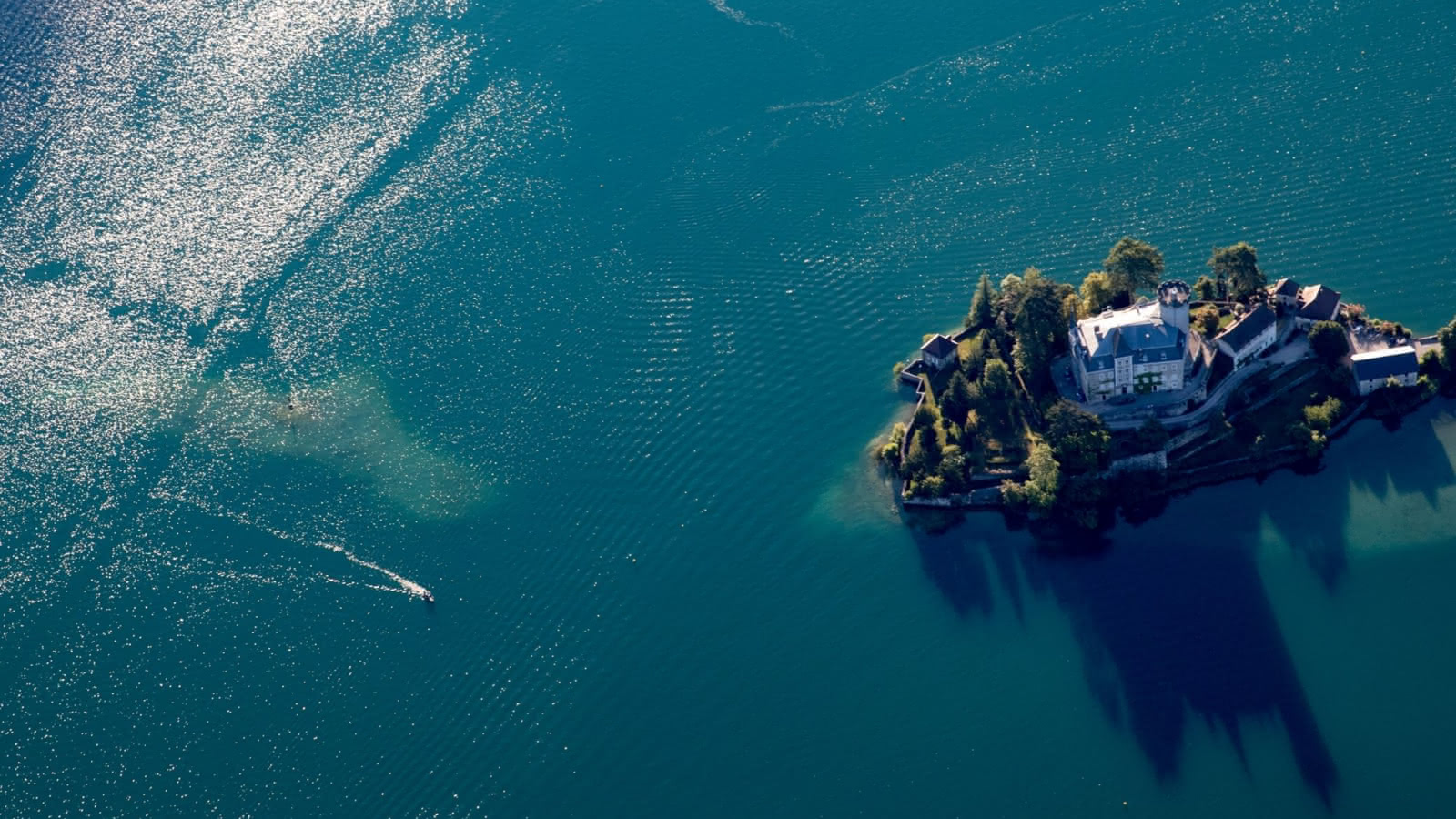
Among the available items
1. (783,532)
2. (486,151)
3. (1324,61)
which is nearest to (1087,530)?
(783,532)

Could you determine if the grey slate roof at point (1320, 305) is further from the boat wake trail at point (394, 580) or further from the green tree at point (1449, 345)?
the boat wake trail at point (394, 580)

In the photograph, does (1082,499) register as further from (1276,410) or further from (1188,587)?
(1276,410)

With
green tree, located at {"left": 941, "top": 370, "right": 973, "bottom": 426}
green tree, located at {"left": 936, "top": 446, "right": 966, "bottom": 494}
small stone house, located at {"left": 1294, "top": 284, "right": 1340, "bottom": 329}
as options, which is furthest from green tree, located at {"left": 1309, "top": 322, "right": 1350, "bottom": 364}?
green tree, located at {"left": 936, "top": 446, "right": 966, "bottom": 494}

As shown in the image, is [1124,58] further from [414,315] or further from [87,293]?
[87,293]

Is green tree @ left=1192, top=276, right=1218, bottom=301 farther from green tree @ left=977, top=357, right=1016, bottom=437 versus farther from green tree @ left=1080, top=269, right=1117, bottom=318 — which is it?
green tree @ left=977, top=357, right=1016, bottom=437

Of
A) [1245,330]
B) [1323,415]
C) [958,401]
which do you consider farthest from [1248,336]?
[958,401]

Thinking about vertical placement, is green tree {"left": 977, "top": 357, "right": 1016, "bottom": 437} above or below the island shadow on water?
above
